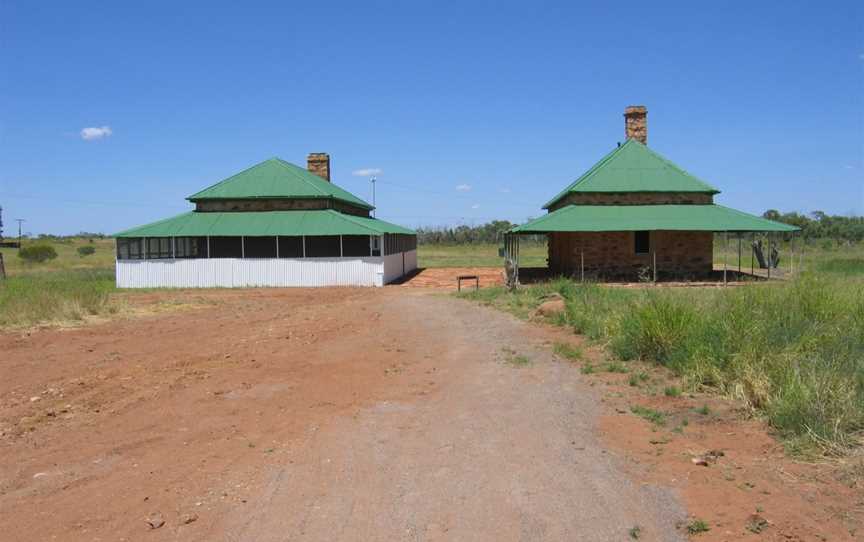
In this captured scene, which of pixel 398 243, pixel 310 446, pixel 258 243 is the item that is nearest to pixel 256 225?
pixel 258 243

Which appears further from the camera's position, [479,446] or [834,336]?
[834,336]

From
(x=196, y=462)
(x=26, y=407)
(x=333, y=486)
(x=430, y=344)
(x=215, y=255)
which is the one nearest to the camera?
(x=333, y=486)

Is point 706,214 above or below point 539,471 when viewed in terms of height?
above

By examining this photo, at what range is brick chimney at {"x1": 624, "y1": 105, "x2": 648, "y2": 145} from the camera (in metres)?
31.0

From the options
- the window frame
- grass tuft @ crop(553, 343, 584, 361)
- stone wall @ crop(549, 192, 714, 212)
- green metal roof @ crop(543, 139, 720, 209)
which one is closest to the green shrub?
green metal roof @ crop(543, 139, 720, 209)

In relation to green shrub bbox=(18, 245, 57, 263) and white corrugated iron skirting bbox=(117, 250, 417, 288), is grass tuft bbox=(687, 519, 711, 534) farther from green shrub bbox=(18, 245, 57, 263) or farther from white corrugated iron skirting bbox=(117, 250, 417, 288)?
green shrub bbox=(18, 245, 57, 263)

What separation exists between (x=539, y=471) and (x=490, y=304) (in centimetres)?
1410

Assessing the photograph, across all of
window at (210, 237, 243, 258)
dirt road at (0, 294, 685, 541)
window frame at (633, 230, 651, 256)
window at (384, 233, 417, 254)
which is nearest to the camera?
dirt road at (0, 294, 685, 541)

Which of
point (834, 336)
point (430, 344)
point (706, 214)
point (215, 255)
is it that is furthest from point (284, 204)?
point (834, 336)

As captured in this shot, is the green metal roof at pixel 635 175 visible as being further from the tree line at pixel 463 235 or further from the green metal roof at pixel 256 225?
the tree line at pixel 463 235

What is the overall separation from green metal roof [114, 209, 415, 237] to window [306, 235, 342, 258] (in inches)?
37.4

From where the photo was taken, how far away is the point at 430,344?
12961 mm

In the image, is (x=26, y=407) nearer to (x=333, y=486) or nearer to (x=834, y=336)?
(x=333, y=486)

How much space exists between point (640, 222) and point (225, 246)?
17.6 meters
